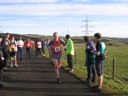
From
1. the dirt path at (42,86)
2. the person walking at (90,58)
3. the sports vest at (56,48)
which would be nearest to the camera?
the dirt path at (42,86)

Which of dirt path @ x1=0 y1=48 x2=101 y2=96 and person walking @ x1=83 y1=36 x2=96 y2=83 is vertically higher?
person walking @ x1=83 y1=36 x2=96 y2=83

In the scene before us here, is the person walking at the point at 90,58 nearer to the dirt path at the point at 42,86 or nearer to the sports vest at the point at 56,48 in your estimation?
the dirt path at the point at 42,86

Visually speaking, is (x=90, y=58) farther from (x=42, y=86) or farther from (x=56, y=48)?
(x=42, y=86)

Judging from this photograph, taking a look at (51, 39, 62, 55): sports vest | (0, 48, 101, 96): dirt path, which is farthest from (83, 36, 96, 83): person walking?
(51, 39, 62, 55): sports vest

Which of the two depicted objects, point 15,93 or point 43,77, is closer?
point 15,93

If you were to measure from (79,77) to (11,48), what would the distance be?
5575 millimetres

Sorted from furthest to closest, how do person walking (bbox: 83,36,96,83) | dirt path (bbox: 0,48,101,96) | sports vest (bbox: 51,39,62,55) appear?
1. sports vest (bbox: 51,39,62,55)
2. person walking (bbox: 83,36,96,83)
3. dirt path (bbox: 0,48,101,96)

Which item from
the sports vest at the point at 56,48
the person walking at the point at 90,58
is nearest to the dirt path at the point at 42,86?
the person walking at the point at 90,58

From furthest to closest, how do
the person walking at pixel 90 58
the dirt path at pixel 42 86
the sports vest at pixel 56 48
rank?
the sports vest at pixel 56 48 → the person walking at pixel 90 58 → the dirt path at pixel 42 86

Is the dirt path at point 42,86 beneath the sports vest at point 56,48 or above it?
beneath

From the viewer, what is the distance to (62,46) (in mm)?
14375

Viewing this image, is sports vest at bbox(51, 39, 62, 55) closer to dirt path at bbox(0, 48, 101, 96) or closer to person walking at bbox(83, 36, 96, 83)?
person walking at bbox(83, 36, 96, 83)

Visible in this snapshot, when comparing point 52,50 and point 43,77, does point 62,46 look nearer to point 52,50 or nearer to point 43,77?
point 52,50

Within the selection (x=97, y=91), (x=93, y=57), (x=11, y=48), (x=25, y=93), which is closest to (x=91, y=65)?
Answer: (x=93, y=57)
